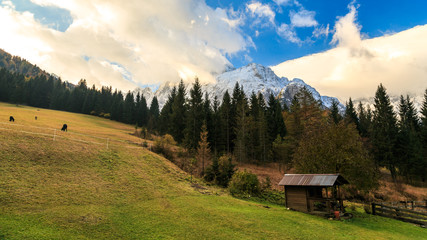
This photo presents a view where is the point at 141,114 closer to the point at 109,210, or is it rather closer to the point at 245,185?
the point at 245,185

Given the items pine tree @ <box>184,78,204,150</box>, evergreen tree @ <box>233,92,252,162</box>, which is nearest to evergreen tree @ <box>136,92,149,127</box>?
pine tree @ <box>184,78,204,150</box>

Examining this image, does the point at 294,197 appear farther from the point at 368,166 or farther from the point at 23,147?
the point at 23,147

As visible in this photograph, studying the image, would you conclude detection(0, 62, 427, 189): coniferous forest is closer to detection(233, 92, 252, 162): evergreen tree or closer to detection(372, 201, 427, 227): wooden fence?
detection(233, 92, 252, 162): evergreen tree

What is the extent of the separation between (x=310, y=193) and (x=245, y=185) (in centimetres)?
918

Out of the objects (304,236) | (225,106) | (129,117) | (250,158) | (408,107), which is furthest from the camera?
(129,117)

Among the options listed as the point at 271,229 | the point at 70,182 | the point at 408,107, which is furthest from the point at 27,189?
the point at 408,107

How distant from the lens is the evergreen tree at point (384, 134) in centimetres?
5225

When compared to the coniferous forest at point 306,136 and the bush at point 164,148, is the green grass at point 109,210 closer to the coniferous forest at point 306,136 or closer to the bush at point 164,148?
the coniferous forest at point 306,136

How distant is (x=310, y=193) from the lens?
883 inches

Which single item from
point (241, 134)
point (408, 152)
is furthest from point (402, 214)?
point (408, 152)

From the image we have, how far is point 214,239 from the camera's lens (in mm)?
12430

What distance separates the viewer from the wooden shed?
817 inches

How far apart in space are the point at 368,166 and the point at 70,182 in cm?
3198

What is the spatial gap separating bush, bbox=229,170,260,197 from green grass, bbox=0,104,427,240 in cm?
615
